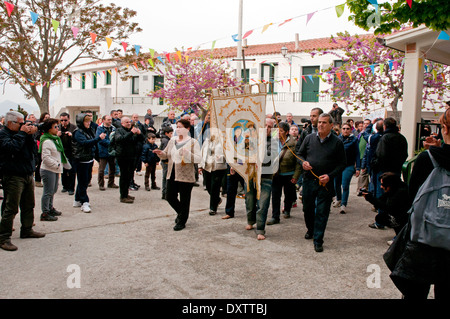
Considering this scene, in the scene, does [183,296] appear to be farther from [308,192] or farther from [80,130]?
[80,130]

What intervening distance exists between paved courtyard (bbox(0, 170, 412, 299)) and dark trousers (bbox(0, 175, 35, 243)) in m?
0.32

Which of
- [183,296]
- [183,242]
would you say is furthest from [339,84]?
[183,296]

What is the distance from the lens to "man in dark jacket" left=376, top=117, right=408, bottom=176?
6797mm

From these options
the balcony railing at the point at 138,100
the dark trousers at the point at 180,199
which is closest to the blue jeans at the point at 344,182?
the dark trousers at the point at 180,199

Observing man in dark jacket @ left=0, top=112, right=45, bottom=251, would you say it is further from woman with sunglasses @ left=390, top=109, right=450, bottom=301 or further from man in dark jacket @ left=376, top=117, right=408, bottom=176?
man in dark jacket @ left=376, top=117, right=408, bottom=176

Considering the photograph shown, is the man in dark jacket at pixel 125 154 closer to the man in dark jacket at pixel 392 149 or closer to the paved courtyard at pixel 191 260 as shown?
the paved courtyard at pixel 191 260

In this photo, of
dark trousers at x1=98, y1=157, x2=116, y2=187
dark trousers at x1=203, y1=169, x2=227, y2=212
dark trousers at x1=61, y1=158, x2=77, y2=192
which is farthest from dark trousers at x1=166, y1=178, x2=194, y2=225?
dark trousers at x1=98, y1=157, x2=116, y2=187

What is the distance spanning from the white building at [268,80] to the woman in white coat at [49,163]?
1546 cm

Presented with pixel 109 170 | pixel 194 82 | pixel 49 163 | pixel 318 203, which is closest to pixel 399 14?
pixel 318 203

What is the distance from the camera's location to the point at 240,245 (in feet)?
19.0

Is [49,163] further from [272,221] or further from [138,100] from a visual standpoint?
[138,100]
